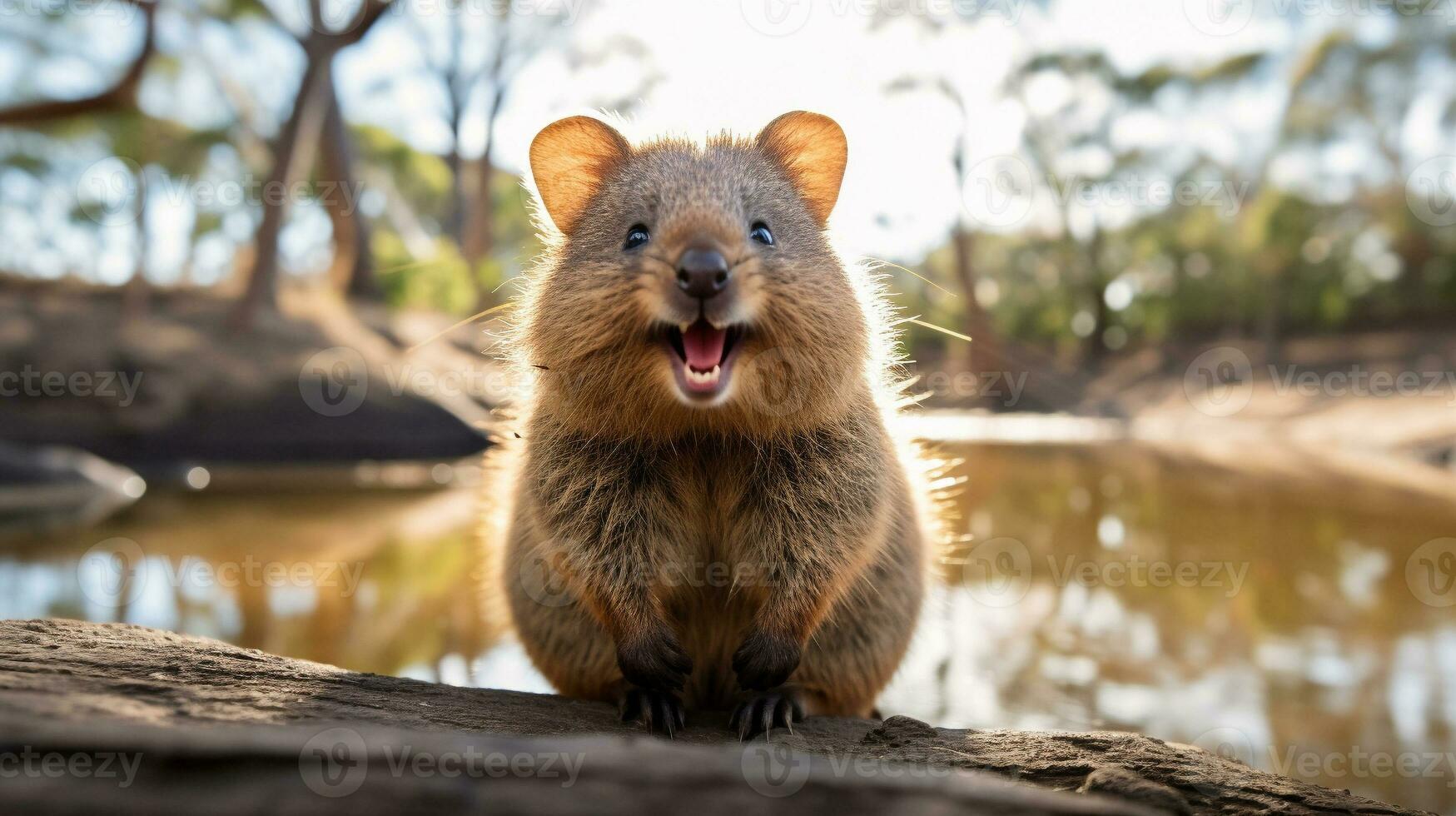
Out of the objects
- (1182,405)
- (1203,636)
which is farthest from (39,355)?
(1182,405)

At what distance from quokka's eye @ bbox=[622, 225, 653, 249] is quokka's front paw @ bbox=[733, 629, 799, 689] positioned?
4.41 ft

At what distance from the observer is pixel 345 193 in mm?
19031

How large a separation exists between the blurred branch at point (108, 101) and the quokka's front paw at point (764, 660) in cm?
1117

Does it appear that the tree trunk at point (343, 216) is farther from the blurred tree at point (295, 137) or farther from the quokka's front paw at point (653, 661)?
the quokka's front paw at point (653, 661)
